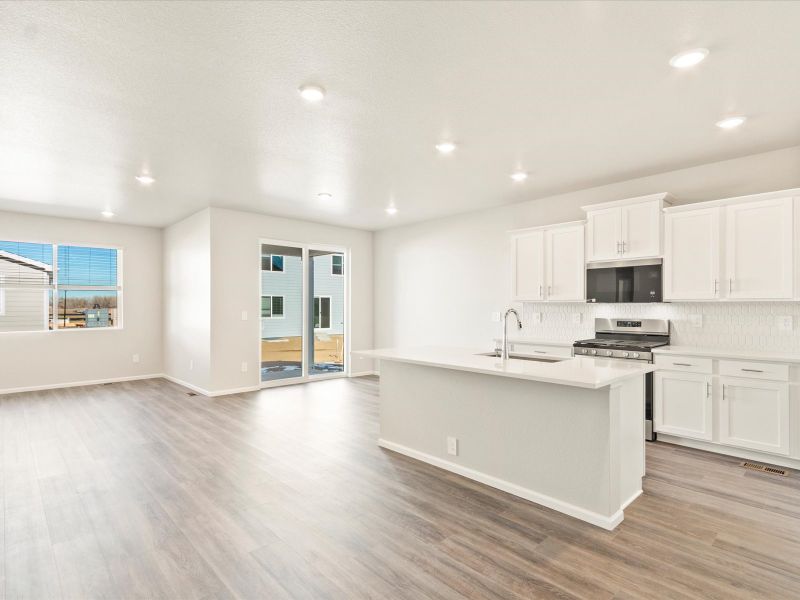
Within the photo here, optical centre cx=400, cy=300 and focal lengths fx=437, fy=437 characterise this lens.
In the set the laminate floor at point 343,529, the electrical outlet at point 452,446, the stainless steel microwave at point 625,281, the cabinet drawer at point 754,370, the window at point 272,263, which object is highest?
the window at point 272,263

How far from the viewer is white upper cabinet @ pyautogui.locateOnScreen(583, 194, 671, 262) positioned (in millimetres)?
4258

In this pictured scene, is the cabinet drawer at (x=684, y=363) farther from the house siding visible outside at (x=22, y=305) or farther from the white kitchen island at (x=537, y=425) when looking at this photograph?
the house siding visible outside at (x=22, y=305)

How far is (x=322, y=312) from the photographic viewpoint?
7465 millimetres

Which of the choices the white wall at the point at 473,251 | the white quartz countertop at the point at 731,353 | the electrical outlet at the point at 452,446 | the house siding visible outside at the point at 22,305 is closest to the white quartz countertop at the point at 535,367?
the electrical outlet at the point at 452,446

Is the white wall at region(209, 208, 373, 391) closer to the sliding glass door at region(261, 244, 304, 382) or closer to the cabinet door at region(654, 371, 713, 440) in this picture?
the sliding glass door at region(261, 244, 304, 382)

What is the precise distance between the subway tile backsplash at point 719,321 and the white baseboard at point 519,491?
2.10 meters

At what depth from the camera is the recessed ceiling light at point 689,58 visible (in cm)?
233

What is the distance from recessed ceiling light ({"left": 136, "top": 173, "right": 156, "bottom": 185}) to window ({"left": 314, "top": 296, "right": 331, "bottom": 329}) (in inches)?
124

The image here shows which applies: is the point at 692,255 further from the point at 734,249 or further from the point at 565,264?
the point at 565,264

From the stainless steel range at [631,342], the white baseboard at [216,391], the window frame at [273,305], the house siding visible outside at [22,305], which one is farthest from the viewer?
the window frame at [273,305]

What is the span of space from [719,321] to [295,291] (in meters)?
5.60

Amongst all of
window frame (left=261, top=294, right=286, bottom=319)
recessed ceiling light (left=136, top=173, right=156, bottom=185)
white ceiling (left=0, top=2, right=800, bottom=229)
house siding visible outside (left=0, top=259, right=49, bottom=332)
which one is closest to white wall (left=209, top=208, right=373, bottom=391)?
window frame (left=261, top=294, right=286, bottom=319)

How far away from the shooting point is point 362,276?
26.1 ft

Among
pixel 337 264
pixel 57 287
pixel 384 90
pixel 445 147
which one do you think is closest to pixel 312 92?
pixel 384 90
